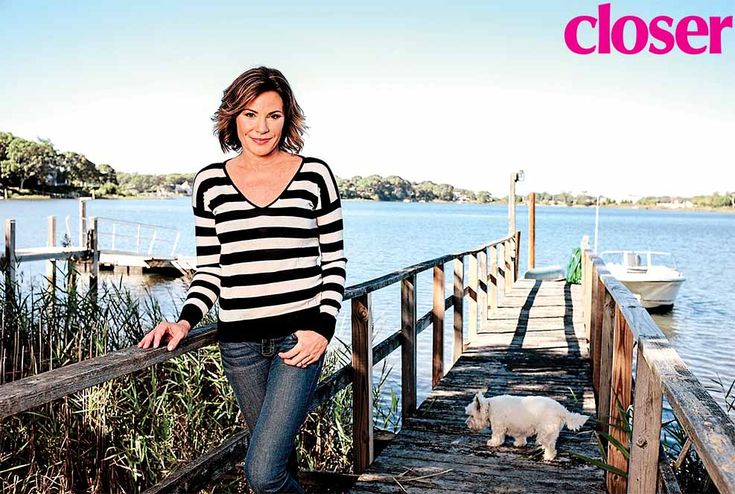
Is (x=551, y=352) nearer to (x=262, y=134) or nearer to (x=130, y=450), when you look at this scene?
(x=130, y=450)

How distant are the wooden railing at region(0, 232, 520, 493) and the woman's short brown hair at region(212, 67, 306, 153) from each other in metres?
0.64

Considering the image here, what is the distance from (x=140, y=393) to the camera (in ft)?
13.7

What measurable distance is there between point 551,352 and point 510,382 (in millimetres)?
1260

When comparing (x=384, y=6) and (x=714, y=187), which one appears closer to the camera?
(x=384, y=6)

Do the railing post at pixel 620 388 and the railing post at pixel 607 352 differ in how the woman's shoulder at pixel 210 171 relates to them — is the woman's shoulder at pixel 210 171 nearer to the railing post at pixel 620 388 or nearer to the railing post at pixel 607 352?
the railing post at pixel 620 388

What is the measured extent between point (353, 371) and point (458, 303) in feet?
9.65

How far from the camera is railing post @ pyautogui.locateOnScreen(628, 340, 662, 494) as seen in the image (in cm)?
209

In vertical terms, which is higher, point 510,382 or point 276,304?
point 276,304

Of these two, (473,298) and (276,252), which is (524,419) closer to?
(276,252)

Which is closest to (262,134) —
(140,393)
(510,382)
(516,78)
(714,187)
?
(140,393)

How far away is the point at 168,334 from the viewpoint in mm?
2139

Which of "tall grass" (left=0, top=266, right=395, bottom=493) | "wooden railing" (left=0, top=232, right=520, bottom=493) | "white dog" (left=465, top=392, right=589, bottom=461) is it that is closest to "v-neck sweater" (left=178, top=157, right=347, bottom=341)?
"wooden railing" (left=0, top=232, right=520, bottom=493)

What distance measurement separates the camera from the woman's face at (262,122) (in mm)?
2203

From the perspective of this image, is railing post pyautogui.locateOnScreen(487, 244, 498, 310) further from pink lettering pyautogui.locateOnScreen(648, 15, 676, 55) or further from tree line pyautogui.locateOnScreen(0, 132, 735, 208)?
tree line pyautogui.locateOnScreen(0, 132, 735, 208)
